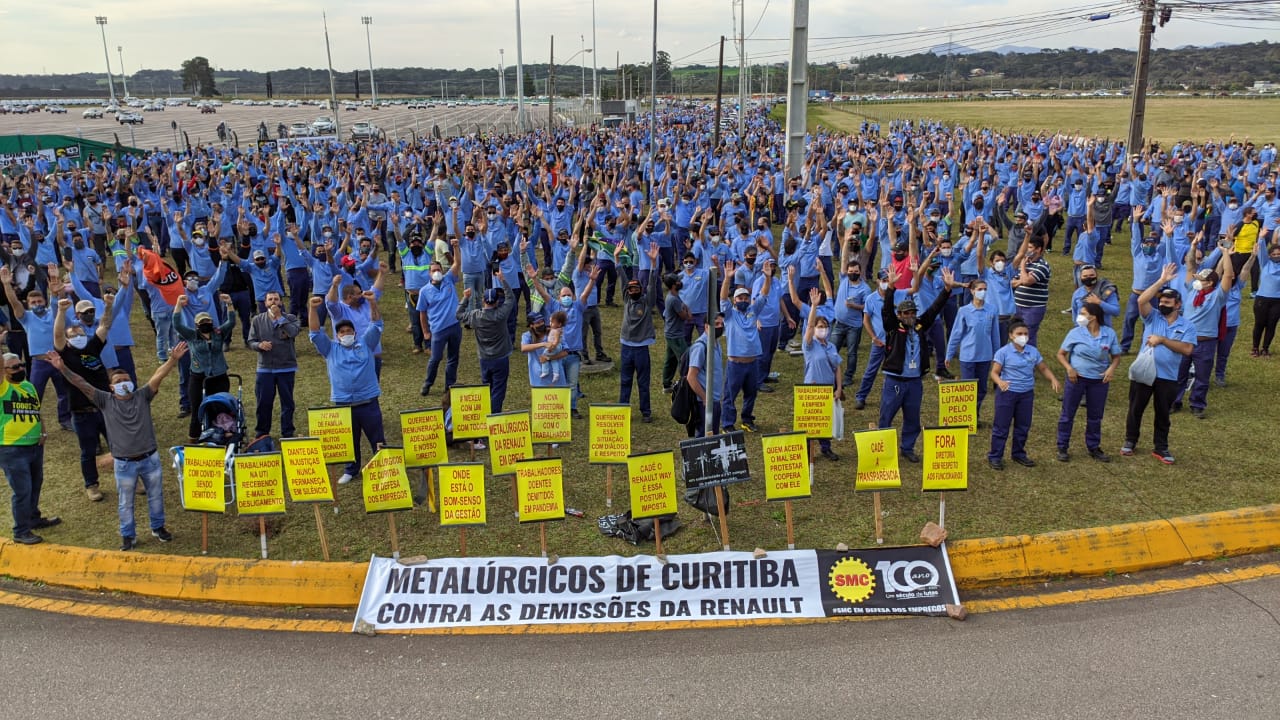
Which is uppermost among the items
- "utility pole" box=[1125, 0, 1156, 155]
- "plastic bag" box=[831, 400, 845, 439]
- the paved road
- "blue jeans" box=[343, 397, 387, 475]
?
"utility pole" box=[1125, 0, 1156, 155]

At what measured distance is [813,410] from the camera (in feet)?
29.1

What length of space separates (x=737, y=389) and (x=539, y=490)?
368 cm

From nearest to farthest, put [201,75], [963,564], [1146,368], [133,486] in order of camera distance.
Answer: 1. [963,564]
2. [133,486]
3. [1146,368]
4. [201,75]

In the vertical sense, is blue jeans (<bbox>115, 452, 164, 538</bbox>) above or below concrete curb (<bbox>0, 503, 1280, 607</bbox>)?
above

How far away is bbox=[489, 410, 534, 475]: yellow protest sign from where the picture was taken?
8.37 m

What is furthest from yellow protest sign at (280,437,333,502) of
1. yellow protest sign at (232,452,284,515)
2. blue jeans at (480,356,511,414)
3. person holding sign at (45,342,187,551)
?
blue jeans at (480,356,511,414)

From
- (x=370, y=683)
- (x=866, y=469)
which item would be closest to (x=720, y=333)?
(x=866, y=469)

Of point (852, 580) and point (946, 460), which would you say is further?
point (946, 460)

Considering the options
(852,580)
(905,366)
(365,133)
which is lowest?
(852,580)

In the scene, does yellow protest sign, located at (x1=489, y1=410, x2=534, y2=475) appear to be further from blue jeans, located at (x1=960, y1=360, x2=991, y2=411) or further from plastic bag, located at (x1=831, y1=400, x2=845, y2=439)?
blue jeans, located at (x1=960, y1=360, x2=991, y2=411)

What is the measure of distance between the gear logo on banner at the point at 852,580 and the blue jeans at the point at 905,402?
258 cm

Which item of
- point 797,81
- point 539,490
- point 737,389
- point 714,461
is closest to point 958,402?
point 737,389

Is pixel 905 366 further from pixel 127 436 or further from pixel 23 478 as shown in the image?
pixel 23 478

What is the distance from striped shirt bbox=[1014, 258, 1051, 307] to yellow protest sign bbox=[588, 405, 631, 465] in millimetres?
5998
